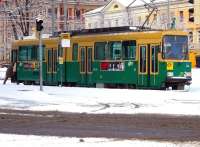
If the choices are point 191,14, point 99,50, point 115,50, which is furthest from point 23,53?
point 191,14

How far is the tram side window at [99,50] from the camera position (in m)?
39.0

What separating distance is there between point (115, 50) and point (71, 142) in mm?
24646

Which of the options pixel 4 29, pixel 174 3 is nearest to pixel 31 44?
pixel 4 29

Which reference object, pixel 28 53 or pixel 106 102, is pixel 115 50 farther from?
pixel 106 102

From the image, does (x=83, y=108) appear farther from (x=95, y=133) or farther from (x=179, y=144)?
(x=179, y=144)

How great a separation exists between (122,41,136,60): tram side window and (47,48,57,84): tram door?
705cm

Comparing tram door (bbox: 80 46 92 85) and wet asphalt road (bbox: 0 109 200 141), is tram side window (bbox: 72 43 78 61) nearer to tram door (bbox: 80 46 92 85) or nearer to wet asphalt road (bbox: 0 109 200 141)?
tram door (bbox: 80 46 92 85)

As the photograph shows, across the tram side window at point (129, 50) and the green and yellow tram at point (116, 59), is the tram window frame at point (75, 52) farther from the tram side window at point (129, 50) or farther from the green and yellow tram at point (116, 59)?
the tram side window at point (129, 50)

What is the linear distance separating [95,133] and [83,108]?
791cm

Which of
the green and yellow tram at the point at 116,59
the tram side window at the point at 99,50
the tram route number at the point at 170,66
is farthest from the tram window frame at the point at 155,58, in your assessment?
the tram side window at the point at 99,50

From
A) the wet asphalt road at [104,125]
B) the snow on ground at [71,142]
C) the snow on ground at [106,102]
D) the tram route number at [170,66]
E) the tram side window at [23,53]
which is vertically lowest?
the snow on ground at [106,102]

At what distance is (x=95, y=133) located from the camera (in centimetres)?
1563

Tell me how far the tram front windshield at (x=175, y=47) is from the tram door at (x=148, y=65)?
52 centimetres

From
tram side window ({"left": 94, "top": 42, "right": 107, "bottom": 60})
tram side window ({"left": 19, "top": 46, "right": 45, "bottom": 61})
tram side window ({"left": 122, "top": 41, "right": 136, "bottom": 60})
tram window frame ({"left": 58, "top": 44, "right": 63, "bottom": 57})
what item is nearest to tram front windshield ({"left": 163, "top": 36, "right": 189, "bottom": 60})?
tram side window ({"left": 122, "top": 41, "right": 136, "bottom": 60})
